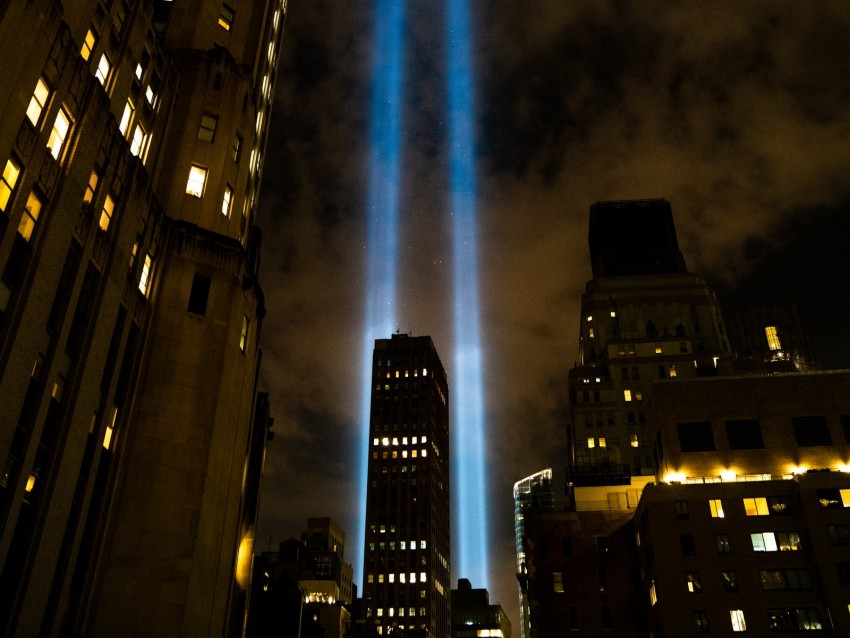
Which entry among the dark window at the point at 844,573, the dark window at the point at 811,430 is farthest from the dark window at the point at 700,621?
the dark window at the point at 811,430

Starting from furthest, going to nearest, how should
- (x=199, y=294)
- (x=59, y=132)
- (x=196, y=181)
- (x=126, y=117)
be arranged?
(x=196, y=181), (x=199, y=294), (x=126, y=117), (x=59, y=132)

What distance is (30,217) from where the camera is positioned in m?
27.0

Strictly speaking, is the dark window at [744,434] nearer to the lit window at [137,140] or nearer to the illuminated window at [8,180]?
the lit window at [137,140]

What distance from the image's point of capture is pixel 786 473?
75.2 metres

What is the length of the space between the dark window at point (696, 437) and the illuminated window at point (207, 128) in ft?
196

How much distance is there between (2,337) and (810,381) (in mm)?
80267

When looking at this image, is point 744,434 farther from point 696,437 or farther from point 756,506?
point 756,506

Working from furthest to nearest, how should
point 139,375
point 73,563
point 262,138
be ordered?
point 262,138 → point 139,375 → point 73,563

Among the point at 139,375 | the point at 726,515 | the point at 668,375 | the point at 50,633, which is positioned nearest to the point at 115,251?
the point at 139,375

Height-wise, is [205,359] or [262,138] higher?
[262,138]

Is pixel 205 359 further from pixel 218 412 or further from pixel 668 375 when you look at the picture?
pixel 668 375

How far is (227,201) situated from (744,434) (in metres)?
61.1

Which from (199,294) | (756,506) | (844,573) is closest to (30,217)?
(199,294)

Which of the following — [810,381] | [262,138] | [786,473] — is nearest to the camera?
[262,138]
